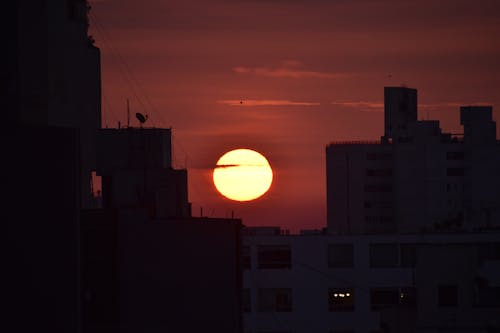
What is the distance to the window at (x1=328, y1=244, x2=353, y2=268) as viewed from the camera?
3285 inches

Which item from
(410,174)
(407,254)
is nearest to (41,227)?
(407,254)

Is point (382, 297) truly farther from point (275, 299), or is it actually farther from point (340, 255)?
point (275, 299)

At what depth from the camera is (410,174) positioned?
162 meters

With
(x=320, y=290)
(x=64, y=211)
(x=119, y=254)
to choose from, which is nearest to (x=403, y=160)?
(x=320, y=290)

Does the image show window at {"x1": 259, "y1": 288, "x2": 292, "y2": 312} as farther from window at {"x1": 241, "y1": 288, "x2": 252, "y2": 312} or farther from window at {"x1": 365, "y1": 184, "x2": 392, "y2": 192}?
window at {"x1": 365, "y1": 184, "x2": 392, "y2": 192}

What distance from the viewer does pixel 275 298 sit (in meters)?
83.6

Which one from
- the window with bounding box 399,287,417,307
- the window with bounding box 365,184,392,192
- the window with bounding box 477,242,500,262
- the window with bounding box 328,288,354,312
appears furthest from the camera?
the window with bounding box 365,184,392,192

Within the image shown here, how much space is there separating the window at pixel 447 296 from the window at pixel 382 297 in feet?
76.0

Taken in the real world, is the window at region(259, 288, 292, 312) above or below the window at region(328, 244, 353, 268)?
below

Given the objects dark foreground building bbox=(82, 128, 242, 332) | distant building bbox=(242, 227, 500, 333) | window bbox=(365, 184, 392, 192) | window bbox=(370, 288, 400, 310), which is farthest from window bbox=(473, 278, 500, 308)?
window bbox=(365, 184, 392, 192)

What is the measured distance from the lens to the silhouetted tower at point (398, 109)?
166000 mm

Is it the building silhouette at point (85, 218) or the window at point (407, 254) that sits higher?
the building silhouette at point (85, 218)

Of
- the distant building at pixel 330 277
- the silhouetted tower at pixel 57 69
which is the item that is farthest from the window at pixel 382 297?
the silhouetted tower at pixel 57 69

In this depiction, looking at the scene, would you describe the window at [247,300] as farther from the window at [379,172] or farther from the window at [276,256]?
the window at [379,172]
